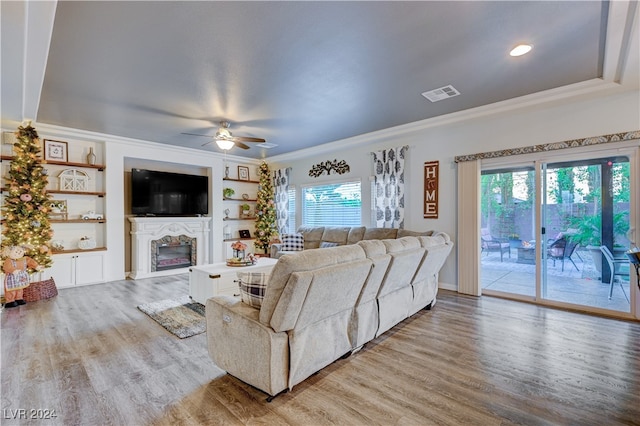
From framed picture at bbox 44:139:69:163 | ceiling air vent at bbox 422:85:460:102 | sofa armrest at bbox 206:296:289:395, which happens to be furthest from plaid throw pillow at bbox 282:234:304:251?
framed picture at bbox 44:139:69:163

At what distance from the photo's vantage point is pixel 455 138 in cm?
496

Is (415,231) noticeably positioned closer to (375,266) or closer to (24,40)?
(375,266)

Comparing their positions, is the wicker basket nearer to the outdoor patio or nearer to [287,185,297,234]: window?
[287,185,297,234]: window

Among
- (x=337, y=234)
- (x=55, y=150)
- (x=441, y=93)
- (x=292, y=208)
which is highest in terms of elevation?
(x=441, y=93)

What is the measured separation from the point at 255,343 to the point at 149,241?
5.19 m

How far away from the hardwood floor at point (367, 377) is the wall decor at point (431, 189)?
2.05 m

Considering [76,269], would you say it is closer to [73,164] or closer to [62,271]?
[62,271]

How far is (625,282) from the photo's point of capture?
3.74 meters

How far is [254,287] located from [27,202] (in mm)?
4739

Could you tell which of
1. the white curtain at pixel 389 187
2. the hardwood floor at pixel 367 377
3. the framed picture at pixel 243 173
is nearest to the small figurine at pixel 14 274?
the hardwood floor at pixel 367 377

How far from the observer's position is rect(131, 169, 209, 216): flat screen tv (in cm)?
616

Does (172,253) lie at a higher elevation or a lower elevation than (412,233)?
lower

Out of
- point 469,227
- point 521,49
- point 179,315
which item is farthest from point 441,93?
point 179,315

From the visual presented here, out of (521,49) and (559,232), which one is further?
(559,232)
